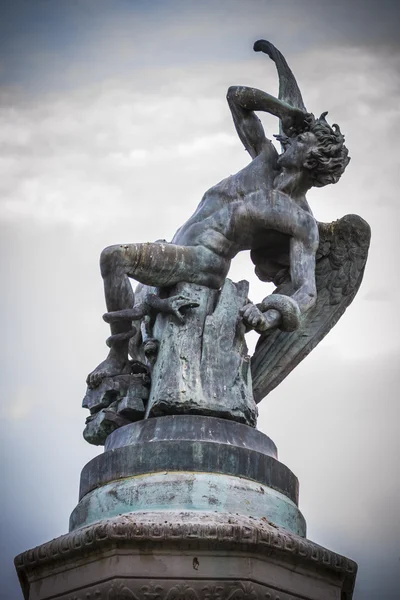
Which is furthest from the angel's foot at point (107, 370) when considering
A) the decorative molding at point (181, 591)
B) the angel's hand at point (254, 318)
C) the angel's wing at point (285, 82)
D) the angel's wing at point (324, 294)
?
the angel's wing at point (285, 82)

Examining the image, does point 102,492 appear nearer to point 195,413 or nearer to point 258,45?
point 195,413

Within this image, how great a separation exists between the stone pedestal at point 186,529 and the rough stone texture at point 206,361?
184 mm

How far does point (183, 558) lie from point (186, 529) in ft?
0.88

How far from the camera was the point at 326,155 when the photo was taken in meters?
14.0

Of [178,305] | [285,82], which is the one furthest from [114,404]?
[285,82]

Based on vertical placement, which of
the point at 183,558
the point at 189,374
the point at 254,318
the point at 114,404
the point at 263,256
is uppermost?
the point at 263,256

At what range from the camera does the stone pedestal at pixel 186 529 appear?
37.8ft

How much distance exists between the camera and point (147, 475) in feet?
40.2

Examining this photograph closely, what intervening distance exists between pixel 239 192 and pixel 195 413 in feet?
8.16

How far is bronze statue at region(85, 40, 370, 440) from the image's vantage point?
1334 cm

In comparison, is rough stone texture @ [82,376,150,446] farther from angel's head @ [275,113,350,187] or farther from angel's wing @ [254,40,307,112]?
angel's wing @ [254,40,307,112]

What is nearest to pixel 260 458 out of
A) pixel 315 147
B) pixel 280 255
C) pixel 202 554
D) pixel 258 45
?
pixel 202 554

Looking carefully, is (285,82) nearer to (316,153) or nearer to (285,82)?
(285,82)

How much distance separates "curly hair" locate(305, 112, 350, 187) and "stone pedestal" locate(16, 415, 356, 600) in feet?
9.55
